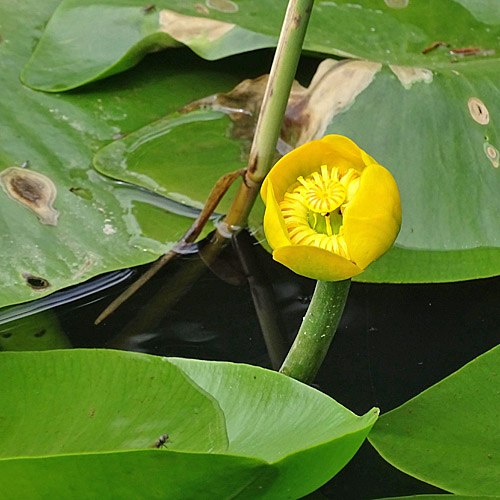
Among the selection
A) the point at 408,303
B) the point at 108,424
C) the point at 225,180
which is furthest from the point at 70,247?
the point at 408,303

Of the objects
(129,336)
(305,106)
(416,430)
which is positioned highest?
(305,106)

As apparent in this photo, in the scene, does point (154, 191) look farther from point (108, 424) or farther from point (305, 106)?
point (108, 424)

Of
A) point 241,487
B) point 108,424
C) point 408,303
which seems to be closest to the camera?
point 241,487

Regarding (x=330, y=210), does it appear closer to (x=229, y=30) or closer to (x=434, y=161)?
(x=434, y=161)

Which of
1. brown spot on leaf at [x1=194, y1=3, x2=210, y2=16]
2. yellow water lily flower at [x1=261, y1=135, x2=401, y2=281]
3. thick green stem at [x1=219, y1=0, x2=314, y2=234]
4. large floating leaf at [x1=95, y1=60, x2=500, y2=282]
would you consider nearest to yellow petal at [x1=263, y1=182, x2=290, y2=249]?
yellow water lily flower at [x1=261, y1=135, x2=401, y2=281]

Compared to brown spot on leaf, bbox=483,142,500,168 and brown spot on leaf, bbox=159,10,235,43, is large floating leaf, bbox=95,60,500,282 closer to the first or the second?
brown spot on leaf, bbox=483,142,500,168

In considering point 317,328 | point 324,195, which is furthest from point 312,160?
point 317,328
